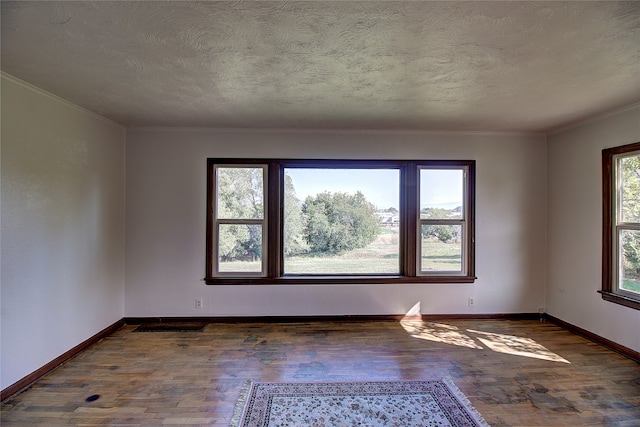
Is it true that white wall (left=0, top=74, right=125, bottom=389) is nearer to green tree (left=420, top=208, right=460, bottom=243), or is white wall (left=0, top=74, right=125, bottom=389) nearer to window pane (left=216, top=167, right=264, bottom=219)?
window pane (left=216, top=167, right=264, bottom=219)

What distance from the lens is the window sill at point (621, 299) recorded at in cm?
→ 306

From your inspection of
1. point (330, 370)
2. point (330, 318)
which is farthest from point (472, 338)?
point (330, 370)

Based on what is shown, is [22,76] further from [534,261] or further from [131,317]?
[534,261]

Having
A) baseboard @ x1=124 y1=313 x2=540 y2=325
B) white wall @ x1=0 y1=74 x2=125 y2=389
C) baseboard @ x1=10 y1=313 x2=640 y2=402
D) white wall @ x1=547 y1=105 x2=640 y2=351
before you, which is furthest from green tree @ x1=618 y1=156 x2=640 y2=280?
white wall @ x1=0 y1=74 x2=125 y2=389

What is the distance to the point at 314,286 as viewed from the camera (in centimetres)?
413

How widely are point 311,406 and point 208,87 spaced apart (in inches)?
107

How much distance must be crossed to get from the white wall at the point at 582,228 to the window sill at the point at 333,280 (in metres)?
1.10

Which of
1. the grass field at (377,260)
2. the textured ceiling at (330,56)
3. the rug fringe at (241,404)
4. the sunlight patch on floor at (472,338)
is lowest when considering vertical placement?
the rug fringe at (241,404)

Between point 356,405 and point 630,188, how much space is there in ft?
11.7

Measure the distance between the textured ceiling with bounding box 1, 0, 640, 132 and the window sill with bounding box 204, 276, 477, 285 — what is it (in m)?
2.10

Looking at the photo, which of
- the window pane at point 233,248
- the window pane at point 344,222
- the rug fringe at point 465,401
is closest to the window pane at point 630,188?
the window pane at point 344,222

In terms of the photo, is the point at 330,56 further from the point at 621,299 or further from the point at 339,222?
the point at 621,299

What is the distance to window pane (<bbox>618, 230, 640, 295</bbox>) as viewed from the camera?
10.3 feet

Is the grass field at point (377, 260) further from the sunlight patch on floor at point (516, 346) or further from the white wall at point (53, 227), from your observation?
the white wall at point (53, 227)
